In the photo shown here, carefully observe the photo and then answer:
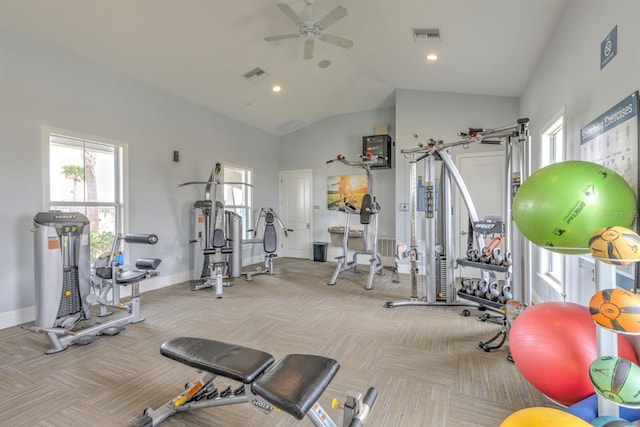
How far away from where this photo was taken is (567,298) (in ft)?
8.86

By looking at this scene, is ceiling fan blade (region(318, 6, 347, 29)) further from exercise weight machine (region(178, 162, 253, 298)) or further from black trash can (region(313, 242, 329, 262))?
black trash can (region(313, 242, 329, 262))

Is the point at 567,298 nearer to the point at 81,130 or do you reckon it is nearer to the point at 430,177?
the point at 430,177

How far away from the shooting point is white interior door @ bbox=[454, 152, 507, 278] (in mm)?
5301

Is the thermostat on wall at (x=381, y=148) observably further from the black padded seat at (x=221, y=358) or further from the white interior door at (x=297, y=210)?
the black padded seat at (x=221, y=358)

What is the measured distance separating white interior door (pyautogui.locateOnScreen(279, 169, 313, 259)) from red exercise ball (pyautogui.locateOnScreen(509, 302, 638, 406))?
19.7 ft

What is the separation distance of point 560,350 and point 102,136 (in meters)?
5.16

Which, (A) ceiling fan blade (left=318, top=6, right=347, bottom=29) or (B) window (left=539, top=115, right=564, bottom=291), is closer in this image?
(A) ceiling fan blade (left=318, top=6, right=347, bottom=29)

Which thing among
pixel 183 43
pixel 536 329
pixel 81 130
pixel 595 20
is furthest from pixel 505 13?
pixel 81 130

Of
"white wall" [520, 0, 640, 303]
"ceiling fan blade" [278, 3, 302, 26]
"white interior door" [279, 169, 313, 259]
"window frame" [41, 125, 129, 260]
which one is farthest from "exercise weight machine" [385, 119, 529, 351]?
"window frame" [41, 125, 129, 260]

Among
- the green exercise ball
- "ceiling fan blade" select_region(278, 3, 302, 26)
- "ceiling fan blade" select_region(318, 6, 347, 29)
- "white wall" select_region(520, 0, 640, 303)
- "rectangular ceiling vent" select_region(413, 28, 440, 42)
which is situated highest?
"rectangular ceiling vent" select_region(413, 28, 440, 42)

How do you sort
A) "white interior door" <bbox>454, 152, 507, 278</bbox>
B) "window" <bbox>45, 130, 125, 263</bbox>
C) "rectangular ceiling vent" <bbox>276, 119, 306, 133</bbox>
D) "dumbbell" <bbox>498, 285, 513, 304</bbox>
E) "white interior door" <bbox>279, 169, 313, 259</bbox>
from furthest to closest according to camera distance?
"white interior door" <bbox>279, 169, 313, 259</bbox> < "rectangular ceiling vent" <bbox>276, 119, 306, 133</bbox> < "white interior door" <bbox>454, 152, 507, 278</bbox> < "window" <bbox>45, 130, 125, 263</bbox> < "dumbbell" <bbox>498, 285, 513, 304</bbox>

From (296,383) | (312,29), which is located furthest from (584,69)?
(296,383)

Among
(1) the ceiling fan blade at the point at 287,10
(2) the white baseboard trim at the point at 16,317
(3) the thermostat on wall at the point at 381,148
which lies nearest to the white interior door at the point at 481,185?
(3) the thermostat on wall at the point at 381,148

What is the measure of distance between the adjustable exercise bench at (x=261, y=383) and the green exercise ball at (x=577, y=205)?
4.09ft
